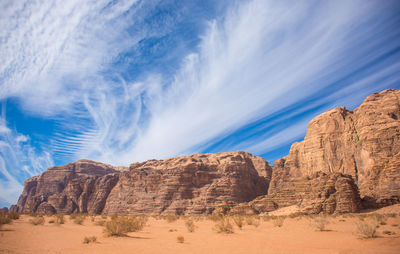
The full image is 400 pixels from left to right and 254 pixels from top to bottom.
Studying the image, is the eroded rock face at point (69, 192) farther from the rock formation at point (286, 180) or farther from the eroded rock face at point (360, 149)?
the eroded rock face at point (360, 149)

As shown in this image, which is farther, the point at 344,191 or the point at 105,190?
the point at 105,190

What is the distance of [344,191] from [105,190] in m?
77.9

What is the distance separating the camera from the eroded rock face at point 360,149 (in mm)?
41500

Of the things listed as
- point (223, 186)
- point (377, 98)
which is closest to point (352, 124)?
point (377, 98)

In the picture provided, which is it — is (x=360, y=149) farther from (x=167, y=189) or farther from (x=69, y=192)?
(x=69, y=192)

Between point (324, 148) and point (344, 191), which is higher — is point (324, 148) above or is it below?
above

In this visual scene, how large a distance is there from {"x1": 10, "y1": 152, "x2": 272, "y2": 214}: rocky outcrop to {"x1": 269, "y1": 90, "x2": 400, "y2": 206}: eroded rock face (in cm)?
1145

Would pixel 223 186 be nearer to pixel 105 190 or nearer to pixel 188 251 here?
pixel 105 190

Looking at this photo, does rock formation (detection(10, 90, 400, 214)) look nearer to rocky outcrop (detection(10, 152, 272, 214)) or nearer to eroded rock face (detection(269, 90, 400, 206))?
eroded rock face (detection(269, 90, 400, 206))

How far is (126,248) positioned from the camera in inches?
338

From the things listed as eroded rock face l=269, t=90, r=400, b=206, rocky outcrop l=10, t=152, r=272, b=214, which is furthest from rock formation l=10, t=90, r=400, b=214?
rocky outcrop l=10, t=152, r=272, b=214

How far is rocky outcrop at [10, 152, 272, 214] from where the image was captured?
229 feet

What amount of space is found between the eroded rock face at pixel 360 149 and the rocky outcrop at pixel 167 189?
11447 millimetres

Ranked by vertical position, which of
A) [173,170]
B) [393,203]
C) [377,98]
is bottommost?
[393,203]
